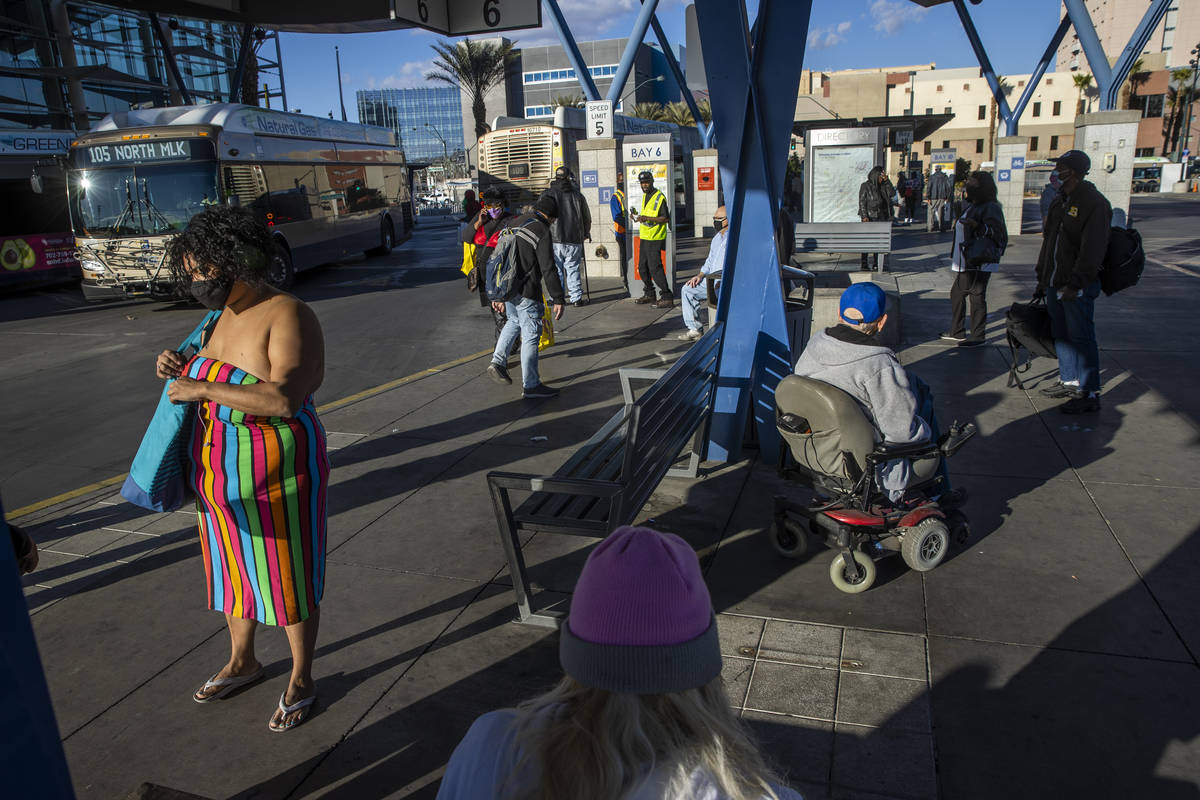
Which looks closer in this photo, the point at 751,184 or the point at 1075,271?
the point at 751,184

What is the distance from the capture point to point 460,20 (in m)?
5.73

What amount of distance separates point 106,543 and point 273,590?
102 inches

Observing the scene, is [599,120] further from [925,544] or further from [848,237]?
[925,544]

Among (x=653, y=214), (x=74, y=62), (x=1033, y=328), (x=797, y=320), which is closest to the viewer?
(x=797, y=320)

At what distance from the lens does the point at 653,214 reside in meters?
11.7

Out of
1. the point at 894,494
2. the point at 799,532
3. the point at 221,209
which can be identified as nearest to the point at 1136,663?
the point at 894,494

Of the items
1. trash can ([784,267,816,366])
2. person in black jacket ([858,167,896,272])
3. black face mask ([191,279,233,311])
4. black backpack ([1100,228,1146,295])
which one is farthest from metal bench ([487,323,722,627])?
person in black jacket ([858,167,896,272])

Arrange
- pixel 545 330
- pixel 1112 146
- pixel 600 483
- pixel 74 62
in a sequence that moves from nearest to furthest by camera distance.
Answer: pixel 600 483
pixel 545 330
pixel 1112 146
pixel 74 62

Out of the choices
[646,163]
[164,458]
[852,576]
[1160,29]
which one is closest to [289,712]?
[164,458]

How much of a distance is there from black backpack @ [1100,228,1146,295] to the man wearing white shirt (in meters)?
3.29

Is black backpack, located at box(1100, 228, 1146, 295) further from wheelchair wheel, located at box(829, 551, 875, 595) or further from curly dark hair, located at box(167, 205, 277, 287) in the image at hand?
curly dark hair, located at box(167, 205, 277, 287)

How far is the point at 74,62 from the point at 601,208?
910 inches

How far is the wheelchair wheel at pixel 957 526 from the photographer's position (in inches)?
167

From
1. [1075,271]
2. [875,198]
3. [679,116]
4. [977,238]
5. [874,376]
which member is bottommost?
[874,376]
